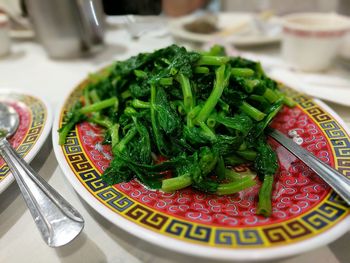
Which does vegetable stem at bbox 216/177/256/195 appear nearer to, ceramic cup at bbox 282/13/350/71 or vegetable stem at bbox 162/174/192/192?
vegetable stem at bbox 162/174/192/192

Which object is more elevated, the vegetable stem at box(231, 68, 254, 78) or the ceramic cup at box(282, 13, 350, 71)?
the vegetable stem at box(231, 68, 254, 78)

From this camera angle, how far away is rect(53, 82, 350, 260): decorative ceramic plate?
2.05 feet

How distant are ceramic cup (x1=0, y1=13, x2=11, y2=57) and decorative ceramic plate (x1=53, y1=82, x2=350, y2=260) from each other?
1285 mm

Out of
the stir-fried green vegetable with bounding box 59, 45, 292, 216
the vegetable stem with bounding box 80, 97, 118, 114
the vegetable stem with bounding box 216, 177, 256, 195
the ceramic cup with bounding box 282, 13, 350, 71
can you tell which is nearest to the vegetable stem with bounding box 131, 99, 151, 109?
the stir-fried green vegetable with bounding box 59, 45, 292, 216

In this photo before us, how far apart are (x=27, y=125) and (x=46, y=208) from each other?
50 centimetres

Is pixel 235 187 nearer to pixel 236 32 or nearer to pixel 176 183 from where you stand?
pixel 176 183

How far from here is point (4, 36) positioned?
194 centimetres

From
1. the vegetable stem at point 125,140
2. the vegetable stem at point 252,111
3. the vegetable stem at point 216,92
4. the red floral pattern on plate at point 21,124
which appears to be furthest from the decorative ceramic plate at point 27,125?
the vegetable stem at point 252,111

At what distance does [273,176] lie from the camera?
0.86 m

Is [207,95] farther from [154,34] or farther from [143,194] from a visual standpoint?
[154,34]

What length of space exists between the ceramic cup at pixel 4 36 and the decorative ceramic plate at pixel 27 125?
2.48 feet

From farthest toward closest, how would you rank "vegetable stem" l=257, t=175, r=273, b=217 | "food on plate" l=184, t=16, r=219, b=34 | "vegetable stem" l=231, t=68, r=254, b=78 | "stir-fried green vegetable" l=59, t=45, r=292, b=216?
"food on plate" l=184, t=16, r=219, b=34 < "vegetable stem" l=231, t=68, r=254, b=78 < "stir-fried green vegetable" l=59, t=45, r=292, b=216 < "vegetable stem" l=257, t=175, r=273, b=217

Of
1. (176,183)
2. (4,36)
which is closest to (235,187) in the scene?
(176,183)

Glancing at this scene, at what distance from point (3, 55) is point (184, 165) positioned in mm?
1668
